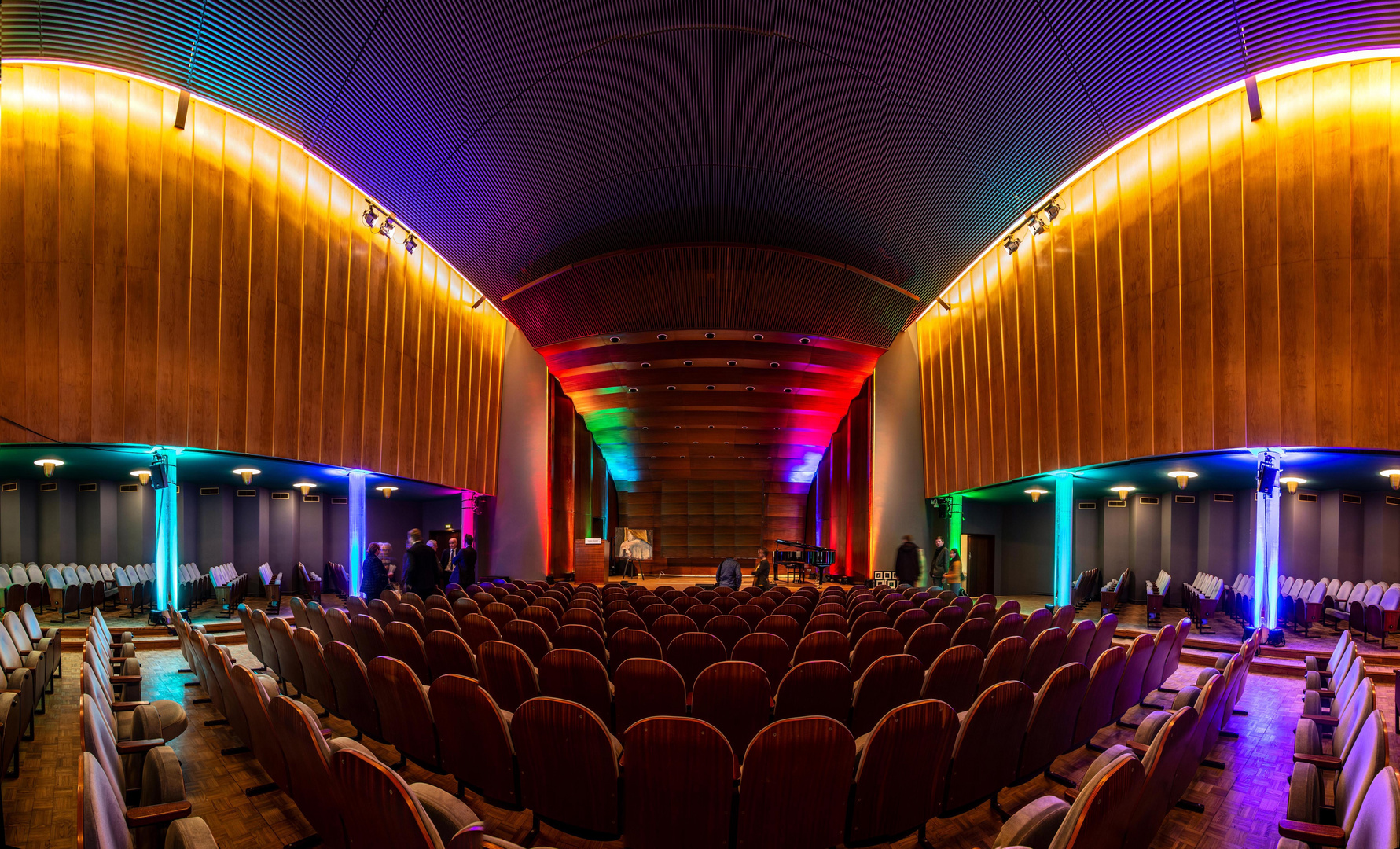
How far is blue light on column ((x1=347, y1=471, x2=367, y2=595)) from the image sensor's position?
15.4 metres

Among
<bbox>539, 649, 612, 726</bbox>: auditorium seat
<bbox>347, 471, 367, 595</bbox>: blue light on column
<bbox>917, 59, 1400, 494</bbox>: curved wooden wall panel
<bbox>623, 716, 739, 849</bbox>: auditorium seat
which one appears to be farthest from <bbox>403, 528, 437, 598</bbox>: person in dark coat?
<bbox>917, 59, 1400, 494</bbox>: curved wooden wall panel

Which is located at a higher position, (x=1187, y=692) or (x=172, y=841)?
(x=172, y=841)

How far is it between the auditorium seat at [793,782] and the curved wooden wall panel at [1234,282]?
9.79 metres

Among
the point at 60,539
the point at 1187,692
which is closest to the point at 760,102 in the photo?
the point at 1187,692

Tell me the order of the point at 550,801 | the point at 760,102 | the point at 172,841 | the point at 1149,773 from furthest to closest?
the point at 760,102
the point at 550,801
the point at 1149,773
the point at 172,841

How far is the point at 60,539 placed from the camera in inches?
604

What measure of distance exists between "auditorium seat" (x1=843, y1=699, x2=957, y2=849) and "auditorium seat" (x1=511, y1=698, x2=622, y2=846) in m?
1.03

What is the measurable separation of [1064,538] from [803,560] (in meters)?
8.32

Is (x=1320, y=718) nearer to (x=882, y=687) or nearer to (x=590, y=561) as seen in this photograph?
(x=882, y=687)

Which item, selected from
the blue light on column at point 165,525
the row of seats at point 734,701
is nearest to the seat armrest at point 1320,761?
the row of seats at point 734,701

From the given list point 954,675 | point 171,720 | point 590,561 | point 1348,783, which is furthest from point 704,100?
point 590,561

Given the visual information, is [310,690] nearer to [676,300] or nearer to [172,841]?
[172,841]

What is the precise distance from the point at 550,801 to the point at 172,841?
1476 millimetres

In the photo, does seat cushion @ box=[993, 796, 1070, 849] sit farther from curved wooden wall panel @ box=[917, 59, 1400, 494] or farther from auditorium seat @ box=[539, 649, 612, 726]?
curved wooden wall panel @ box=[917, 59, 1400, 494]
